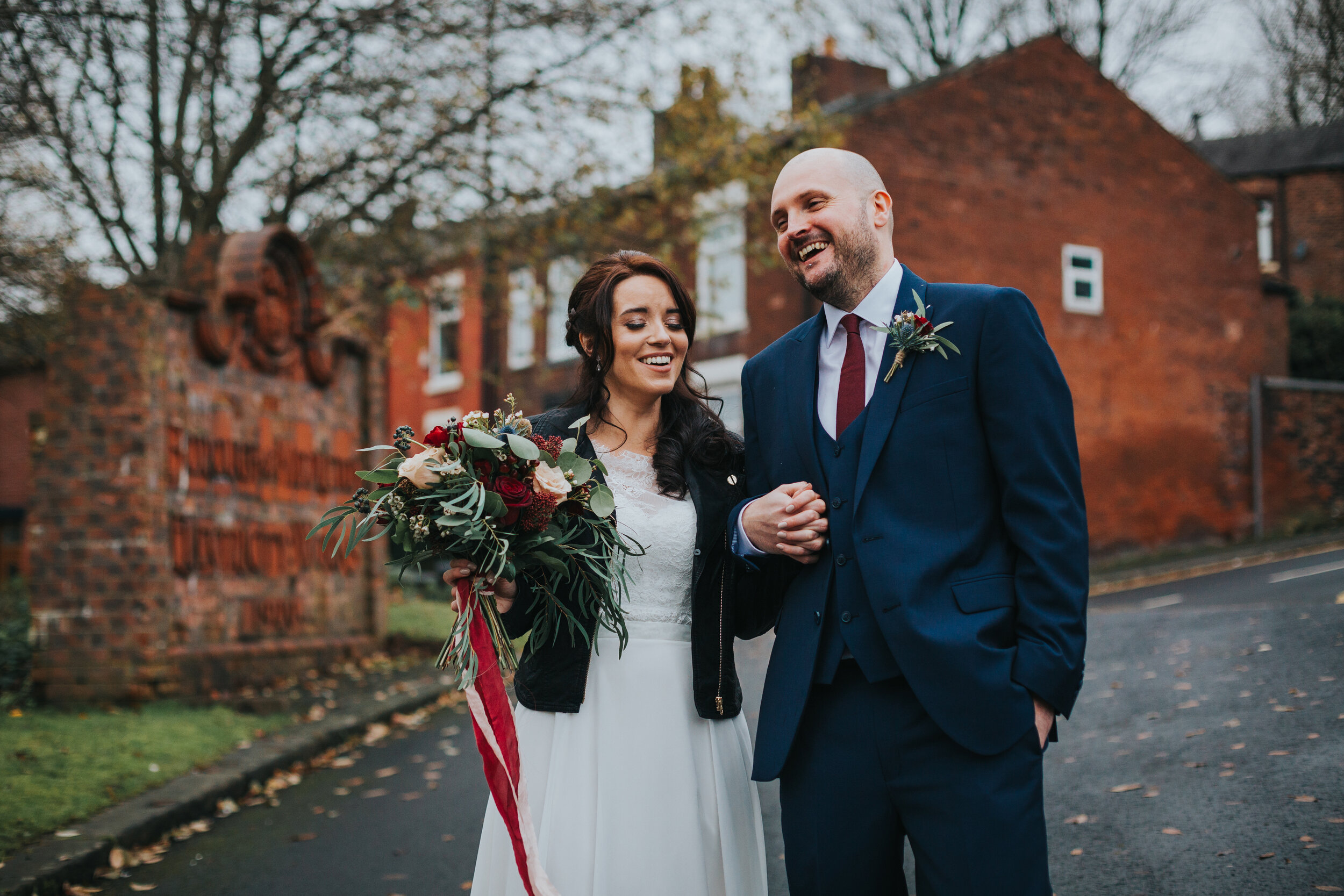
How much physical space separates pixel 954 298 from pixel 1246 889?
2657 millimetres

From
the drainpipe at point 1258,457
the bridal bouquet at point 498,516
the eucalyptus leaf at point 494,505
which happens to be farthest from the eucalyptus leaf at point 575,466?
the drainpipe at point 1258,457

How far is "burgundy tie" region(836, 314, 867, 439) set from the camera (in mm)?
2791

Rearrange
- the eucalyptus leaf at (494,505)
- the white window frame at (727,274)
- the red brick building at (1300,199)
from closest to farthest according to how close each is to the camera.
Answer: the eucalyptus leaf at (494,505), the white window frame at (727,274), the red brick building at (1300,199)

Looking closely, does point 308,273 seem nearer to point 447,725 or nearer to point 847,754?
point 447,725

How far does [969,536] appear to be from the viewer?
Result: 2580mm

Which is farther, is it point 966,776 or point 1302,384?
point 1302,384

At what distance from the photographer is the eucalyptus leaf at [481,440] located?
2.76m

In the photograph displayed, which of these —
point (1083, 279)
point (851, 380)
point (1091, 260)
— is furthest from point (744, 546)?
point (1091, 260)

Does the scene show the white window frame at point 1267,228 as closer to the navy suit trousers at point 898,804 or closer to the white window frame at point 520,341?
the white window frame at point 520,341

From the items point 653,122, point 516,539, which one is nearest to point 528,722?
point 516,539

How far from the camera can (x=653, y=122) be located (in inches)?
497

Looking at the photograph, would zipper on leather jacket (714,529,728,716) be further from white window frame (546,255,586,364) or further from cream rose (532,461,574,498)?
white window frame (546,255,586,364)

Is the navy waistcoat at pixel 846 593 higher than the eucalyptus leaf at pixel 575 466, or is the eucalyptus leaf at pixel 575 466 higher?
the eucalyptus leaf at pixel 575 466

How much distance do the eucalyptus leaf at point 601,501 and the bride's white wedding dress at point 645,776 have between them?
0.26 meters
